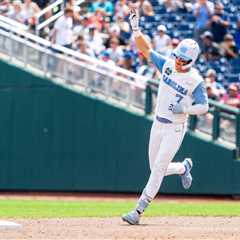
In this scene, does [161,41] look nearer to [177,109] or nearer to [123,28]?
[123,28]

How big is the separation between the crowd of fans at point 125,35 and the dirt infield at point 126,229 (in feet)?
25.9

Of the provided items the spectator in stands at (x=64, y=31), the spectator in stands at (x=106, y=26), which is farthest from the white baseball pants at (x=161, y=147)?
the spectator in stands at (x=106, y=26)

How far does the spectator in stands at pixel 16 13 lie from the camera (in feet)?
66.4

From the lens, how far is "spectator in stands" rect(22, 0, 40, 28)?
2011 cm

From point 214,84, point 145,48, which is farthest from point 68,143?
point 145,48

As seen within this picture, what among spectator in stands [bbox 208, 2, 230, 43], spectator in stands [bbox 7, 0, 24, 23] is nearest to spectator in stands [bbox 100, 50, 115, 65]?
spectator in stands [bbox 7, 0, 24, 23]

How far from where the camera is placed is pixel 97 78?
19.4m

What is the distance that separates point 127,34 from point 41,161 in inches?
130

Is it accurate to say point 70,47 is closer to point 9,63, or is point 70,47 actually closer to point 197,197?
point 9,63

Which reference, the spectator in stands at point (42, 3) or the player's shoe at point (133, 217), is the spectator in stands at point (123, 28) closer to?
the spectator in stands at point (42, 3)

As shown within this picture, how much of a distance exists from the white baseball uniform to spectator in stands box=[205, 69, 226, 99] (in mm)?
8129

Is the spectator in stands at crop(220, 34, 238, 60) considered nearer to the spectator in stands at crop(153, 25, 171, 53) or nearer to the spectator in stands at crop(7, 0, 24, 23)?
the spectator in stands at crop(153, 25, 171, 53)

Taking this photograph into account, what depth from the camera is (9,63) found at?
19.8 meters

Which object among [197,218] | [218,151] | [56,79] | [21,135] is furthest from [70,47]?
[197,218]
